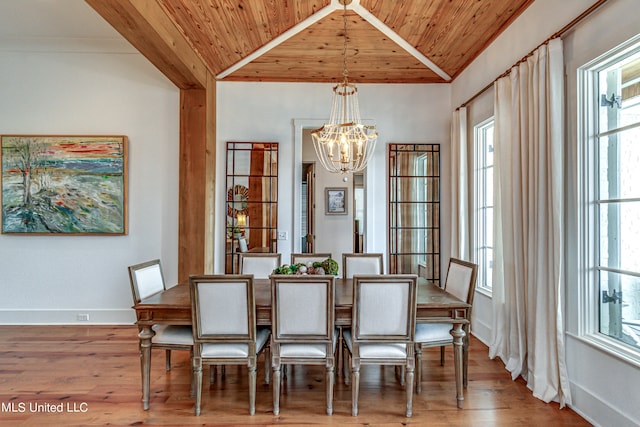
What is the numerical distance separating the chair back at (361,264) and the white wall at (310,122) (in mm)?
1036

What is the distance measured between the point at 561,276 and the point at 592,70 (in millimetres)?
1359

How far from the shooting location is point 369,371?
298 cm

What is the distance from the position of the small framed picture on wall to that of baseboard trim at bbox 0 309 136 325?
3561 mm

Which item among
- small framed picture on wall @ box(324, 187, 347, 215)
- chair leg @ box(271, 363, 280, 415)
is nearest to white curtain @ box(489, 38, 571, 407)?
chair leg @ box(271, 363, 280, 415)

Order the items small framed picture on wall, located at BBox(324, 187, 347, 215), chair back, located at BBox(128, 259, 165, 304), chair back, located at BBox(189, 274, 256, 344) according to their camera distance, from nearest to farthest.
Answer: chair back, located at BBox(189, 274, 256, 344) → chair back, located at BBox(128, 259, 165, 304) → small framed picture on wall, located at BBox(324, 187, 347, 215)

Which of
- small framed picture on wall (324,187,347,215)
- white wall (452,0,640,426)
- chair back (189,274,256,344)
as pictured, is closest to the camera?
white wall (452,0,640,426)

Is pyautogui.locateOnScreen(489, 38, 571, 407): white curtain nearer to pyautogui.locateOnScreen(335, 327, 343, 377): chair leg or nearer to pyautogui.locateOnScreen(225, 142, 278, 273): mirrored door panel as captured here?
pyautogui.locateOnScreen(335, 327, 343, 377): chair leg

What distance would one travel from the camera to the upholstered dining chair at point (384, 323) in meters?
2.24

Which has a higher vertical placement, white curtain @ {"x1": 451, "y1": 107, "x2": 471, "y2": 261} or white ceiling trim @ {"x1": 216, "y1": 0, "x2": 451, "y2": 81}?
white ceiling trim @ {"x1": 216, "y1": 0, "x2": 451, "y2": 81}

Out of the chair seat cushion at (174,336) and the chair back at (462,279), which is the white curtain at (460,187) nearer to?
the chair back at (462,279)

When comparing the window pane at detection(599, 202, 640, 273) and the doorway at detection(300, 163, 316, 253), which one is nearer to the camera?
the window pane at detection(599, 202, 640, 273)

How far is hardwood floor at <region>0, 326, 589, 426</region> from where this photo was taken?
7.48ft

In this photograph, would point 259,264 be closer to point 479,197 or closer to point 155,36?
point 155,36

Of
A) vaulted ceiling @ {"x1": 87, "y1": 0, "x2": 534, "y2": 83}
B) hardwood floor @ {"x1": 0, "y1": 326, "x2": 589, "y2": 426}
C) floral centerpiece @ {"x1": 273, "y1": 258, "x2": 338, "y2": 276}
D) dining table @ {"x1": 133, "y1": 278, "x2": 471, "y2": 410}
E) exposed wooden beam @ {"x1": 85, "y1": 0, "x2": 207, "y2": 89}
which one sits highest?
vaulted ceiling @ {"x1": 87, "y1": 0, "x2": 534, "y2": 83}
